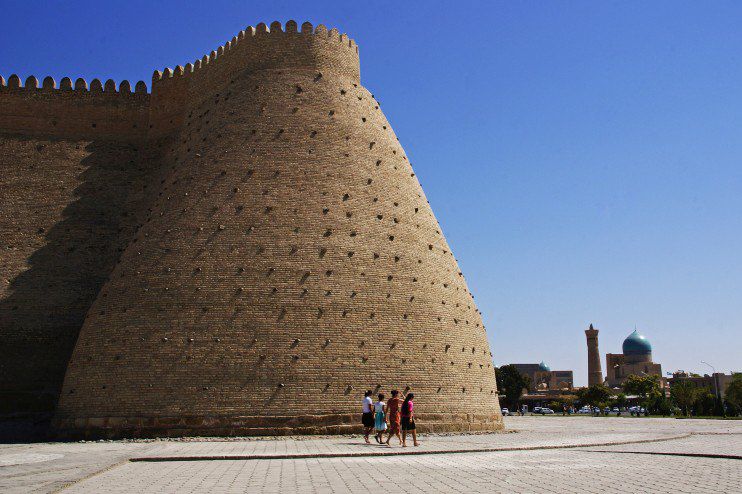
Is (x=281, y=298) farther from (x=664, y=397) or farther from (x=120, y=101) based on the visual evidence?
(x=664, y=397)

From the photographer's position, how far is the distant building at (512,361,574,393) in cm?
11591

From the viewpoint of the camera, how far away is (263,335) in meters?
19.0

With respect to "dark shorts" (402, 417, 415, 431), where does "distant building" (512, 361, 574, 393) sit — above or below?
above

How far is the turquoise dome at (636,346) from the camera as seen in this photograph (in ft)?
350

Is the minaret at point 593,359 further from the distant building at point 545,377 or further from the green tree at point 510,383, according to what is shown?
the green tree at point 510,383

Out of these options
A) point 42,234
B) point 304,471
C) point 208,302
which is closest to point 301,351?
point 208,302

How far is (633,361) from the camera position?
10631 centimetres

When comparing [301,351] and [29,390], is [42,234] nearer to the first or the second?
[29,390]

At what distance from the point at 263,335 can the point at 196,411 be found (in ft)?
8.04

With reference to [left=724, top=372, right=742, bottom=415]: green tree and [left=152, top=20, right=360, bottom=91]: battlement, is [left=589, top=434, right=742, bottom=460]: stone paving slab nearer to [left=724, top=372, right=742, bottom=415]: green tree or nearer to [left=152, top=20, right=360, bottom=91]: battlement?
[left=152, top=20, right=360, bottom=91]: battlement

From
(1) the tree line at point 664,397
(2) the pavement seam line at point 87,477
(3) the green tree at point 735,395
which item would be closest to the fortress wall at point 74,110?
(2) the pavement seam line at point 87,477

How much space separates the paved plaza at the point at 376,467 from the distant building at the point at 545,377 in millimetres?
94454

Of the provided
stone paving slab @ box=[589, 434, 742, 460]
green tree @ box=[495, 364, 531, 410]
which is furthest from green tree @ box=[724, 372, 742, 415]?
stone paving slab @ box=[589, 434, 742, 460]

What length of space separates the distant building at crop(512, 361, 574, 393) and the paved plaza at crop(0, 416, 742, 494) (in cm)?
9445
